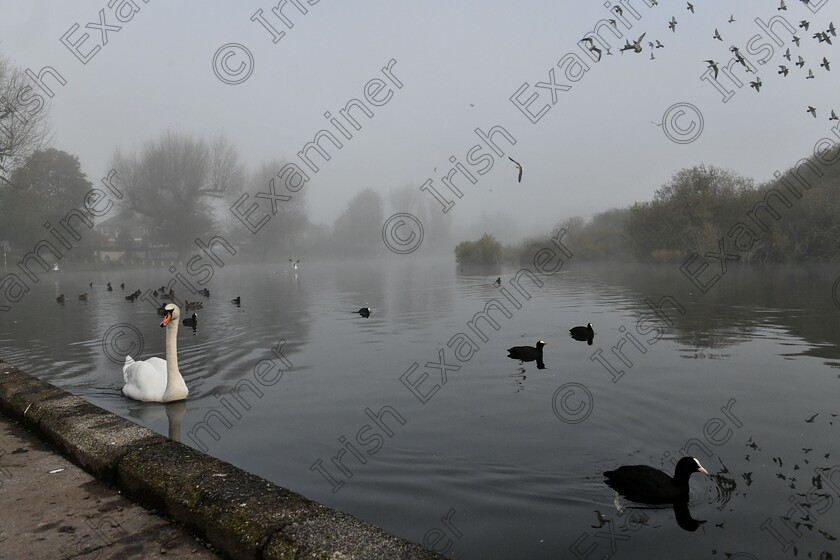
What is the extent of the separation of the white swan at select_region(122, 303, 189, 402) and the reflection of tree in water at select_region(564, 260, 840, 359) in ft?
30.8

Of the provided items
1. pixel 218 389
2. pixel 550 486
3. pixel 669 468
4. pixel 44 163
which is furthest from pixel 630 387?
pixel 44 163

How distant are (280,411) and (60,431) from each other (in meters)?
3.74

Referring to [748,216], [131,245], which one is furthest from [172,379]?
[131,245]

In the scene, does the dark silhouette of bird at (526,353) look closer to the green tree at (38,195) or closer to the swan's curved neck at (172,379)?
the swan's curved neck at (172,379)

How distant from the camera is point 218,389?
9.60 metres

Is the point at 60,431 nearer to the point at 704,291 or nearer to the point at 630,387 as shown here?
the point at 630,387

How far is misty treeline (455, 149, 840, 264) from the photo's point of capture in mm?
44500

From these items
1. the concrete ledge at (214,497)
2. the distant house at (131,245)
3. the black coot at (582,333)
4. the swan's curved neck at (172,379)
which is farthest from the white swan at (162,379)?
the distant house at (131,245)

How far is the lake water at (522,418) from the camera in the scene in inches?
184

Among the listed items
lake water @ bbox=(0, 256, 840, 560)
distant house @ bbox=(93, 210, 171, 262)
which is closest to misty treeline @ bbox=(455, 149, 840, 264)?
lake water @ bbox=(0, 256, 840, 560)

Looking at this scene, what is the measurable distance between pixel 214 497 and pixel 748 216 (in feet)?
173

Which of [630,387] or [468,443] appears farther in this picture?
[630,387]

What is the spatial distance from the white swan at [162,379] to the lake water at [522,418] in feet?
0.73

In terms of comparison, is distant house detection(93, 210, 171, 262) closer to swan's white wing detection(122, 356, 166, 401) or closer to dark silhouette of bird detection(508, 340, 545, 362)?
swan's white wing detection(122, 356, 166, 401)
